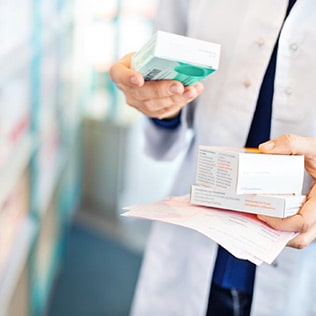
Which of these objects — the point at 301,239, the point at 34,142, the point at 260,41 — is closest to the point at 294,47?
the point at 260,41

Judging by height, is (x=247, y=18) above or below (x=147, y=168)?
above

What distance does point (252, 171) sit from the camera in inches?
25.9

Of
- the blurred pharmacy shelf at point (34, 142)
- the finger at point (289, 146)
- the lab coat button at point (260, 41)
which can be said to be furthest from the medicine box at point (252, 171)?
the blurred pharmacy shelf at point (34, 142)

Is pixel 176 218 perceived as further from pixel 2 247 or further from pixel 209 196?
pixel 2 247

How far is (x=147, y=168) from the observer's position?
7.43 ft

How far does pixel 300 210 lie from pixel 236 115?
23cm

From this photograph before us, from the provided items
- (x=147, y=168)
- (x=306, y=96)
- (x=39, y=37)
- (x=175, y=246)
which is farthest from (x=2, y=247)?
(x=147, y=168)

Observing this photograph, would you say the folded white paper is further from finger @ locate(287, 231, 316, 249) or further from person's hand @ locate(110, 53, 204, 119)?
person's hand @ locate(110, 53, 204, 119)

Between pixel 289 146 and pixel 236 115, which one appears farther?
pixel 236 115

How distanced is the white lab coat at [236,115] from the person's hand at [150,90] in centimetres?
12

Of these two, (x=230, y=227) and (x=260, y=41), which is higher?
(x=260, y=41)

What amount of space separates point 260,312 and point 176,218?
12.0 inches

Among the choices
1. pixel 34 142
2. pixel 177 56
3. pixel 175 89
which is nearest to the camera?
pixel 177 56

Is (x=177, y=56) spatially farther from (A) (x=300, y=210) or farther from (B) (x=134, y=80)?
(A) (x=300, y=210)
